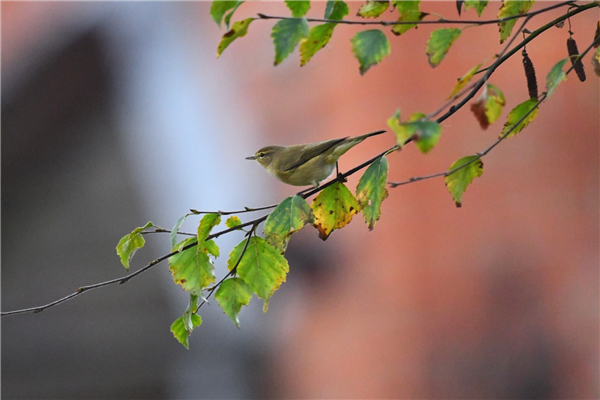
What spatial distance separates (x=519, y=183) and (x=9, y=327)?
432 cm

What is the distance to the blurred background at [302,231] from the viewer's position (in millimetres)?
3570

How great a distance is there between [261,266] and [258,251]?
26 millimetres

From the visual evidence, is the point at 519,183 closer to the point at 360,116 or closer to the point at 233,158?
the point at 360,116

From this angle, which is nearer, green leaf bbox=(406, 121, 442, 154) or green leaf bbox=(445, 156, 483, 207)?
green leaf bbox=(406, 121, 442, 154)

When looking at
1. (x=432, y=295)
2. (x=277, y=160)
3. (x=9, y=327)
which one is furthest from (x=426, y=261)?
(x=9, y=327)

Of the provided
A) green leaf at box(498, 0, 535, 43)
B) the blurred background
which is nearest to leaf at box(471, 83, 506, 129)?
green leaf at box(498, 0, 535, 43)

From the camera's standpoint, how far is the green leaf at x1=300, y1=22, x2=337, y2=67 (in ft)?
2.31

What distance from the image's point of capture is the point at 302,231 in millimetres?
3969

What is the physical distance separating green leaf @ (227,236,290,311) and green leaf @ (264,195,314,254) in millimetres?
42

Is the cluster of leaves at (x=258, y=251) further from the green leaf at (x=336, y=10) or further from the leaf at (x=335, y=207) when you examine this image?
the green leaf at (x=336, y=10)

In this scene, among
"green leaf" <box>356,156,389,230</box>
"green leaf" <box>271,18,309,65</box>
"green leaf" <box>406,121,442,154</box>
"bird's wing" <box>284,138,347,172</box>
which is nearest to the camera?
"green leaf" <box>406,121,442,154</box>

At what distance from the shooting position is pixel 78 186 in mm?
4871

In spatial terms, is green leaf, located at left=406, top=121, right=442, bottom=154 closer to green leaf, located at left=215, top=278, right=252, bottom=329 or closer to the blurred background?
green leaf, located at left=215, top=278, right=252, bottom=329

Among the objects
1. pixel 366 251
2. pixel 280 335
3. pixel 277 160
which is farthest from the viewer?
Answer: pixel 280 335
